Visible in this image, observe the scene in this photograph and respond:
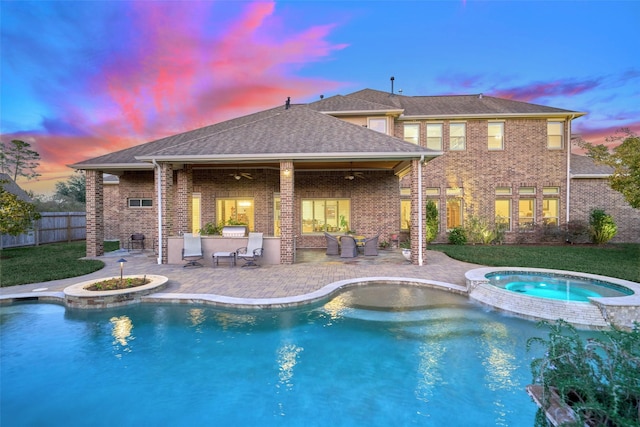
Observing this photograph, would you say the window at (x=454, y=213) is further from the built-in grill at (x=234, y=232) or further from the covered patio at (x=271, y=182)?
the built-in grill at (x=234, y=232)

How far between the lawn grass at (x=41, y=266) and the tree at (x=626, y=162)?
18.7 meters

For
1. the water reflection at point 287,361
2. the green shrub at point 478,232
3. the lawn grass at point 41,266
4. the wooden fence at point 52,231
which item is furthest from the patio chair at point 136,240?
the green shrub at point 478,232

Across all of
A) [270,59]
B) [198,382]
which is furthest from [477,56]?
[198,382]

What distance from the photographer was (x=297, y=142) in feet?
37.2

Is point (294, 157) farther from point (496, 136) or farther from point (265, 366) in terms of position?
point (496, 136)

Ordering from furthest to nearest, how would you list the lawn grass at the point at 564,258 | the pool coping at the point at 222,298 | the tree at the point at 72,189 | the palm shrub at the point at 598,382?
1. the tree at the point at 72,189
2. the lawn grass at the point at 564,258
3. the pool coping at the point at 222,298
4. the palm shrub at the point at 598,382

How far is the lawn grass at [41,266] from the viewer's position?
29.5 ft

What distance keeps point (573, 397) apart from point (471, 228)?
50.7 ft

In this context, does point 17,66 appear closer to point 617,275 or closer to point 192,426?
point 192,426

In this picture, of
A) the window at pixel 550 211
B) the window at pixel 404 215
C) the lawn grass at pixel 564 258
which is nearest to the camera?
the lawn grass at pixel 564 258

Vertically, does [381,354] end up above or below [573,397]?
below

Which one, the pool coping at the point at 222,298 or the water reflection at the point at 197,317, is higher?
the pool coping at the point at 222,298

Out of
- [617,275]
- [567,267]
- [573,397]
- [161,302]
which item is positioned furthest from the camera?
[567,267]

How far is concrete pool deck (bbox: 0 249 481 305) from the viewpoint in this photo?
7.27 m
